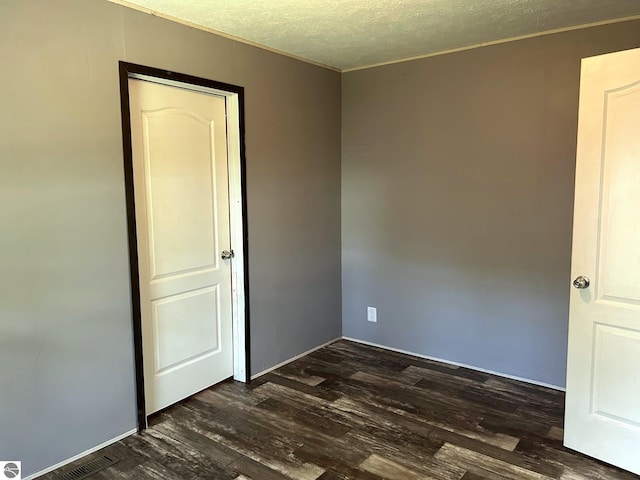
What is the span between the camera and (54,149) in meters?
2.24

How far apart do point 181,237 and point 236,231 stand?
16.9 inches

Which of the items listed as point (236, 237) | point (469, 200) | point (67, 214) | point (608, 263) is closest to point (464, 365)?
point (469, 200)

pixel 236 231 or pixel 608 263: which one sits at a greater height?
pixel 236 231

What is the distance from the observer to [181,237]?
9.78 feet

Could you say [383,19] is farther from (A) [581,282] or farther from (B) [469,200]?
(A) [581,282]

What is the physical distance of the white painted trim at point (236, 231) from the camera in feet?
10.4

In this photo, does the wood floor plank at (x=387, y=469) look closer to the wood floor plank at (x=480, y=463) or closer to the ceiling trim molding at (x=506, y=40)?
the wood floor plank at (x=480, y=463)

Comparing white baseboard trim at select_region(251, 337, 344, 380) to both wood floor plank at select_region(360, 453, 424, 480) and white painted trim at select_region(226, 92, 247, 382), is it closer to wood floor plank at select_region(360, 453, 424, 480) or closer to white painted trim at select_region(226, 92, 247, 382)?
white painted trim at select_region(226, 92, 247, 382)

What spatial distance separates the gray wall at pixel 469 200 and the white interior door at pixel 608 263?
80 cm

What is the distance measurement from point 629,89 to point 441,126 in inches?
59.2

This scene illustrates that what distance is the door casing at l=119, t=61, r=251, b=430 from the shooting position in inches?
100.0

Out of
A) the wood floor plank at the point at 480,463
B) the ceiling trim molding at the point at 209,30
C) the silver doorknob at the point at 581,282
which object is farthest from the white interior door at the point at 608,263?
the ceiling trim molding at the point at 209,30

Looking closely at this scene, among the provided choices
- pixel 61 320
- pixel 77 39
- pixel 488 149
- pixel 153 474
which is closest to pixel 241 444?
pixel 153 474

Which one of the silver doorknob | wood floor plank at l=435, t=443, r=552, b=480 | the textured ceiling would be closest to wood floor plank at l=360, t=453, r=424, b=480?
wood floor plank at l=435, t=443, r=552, b=480
